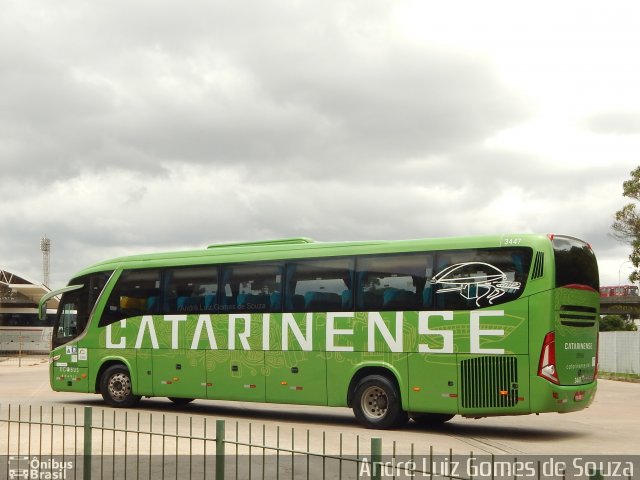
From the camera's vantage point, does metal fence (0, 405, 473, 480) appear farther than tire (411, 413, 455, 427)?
No

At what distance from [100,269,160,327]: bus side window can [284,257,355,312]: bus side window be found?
3533 mm

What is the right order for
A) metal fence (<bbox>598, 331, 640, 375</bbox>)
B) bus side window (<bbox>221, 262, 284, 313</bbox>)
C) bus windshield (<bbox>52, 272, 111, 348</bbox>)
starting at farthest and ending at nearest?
metal fence (<bbox>598, 331, 640, 375</bbox>) → bus windshield (<bbox>52, 272, 111, 348</bbox>) → bus side window (<bbox>221, 262, 284, 313</bbox>)

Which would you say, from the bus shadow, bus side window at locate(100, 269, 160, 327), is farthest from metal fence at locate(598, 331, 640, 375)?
bus side window at locate(100, 269, 160, 327)

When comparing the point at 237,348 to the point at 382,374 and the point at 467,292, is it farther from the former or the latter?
the point at 467,292

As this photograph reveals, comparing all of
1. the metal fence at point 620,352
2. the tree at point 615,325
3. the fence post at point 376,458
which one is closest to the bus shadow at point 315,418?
the fence post at point 376,458

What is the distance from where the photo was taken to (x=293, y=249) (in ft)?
59.5

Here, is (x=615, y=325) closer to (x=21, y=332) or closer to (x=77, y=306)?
(x=21, y=332)

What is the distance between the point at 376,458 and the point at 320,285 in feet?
38.9

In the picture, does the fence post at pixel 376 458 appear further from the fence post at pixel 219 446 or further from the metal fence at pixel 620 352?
the metal fence at pixel 620 352

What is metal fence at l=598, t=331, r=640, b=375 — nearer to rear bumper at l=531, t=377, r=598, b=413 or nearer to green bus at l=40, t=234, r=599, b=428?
green bus at l=40, t=234, r=599, b=428

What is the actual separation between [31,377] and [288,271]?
857 inches

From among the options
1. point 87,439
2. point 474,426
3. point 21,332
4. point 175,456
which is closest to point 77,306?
point 474,426

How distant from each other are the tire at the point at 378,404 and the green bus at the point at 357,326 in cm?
3

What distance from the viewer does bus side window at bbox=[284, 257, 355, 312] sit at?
17.2m
